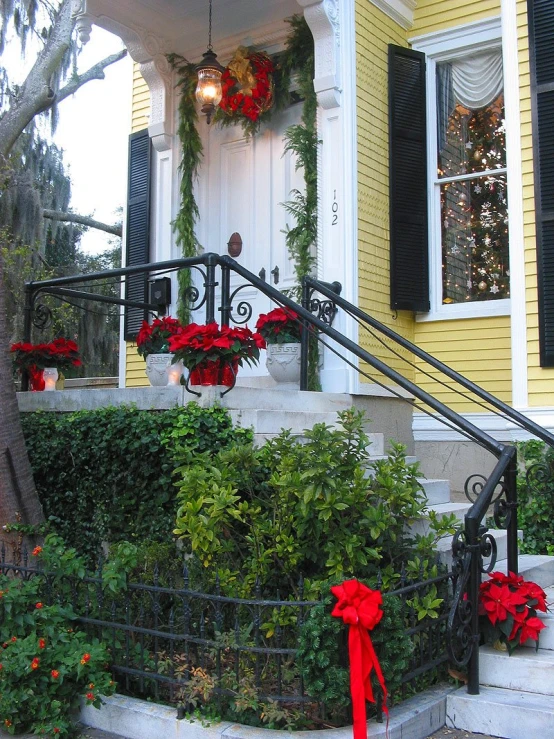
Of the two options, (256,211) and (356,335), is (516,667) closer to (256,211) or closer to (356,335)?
(356,335)

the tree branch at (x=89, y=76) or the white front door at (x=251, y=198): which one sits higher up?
the tree branch at (x=89, y=76)

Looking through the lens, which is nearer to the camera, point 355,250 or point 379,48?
point 355,250

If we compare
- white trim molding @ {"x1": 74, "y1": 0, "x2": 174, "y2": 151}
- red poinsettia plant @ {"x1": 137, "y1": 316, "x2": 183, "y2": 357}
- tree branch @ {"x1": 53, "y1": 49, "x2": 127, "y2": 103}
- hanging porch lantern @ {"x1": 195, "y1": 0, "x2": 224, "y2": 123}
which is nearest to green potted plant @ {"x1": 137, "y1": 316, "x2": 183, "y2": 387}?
red poinsettia plant @ {"x1": 137, "y1": 316, "x2": 183, "y2": 357}

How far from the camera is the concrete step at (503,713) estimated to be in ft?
11.2

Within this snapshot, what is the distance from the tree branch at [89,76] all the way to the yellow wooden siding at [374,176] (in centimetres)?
1127

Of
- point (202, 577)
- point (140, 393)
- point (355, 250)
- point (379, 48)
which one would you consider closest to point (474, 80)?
point (379, 48)

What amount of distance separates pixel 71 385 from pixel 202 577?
7399 mm

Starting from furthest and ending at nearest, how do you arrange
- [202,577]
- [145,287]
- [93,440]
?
[145,287] < [93,440] < [202,577]

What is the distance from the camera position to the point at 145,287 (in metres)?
8.30

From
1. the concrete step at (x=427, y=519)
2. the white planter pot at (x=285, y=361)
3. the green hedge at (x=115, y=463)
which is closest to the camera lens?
the concrete step at (x=427, y=519)

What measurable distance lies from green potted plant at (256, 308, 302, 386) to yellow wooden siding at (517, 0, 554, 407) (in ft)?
5.83

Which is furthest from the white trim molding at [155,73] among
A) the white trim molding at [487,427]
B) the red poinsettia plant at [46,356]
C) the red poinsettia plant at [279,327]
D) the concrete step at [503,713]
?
the concrete step at [503,713]

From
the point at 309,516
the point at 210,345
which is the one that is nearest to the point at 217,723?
the point at 309,516

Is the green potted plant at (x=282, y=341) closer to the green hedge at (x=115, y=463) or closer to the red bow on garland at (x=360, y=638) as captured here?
the green hedge at (x=115, y=463)
